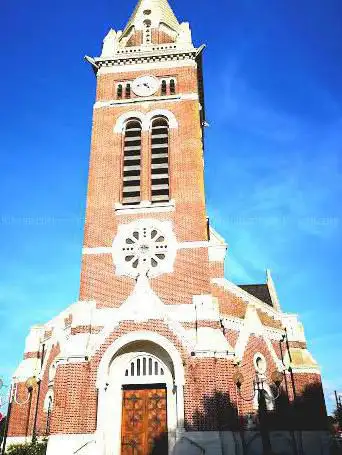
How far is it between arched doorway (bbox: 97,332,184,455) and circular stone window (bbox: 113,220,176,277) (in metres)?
3.07

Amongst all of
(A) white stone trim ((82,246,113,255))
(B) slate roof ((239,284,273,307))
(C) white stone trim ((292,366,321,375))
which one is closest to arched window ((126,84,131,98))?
(A) white stone trim ((82,246,113,255))

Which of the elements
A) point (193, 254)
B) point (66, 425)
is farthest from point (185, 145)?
point (66, 425)

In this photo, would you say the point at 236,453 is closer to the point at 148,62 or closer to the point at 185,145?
the point at 185,145

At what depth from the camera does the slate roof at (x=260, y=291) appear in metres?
29.4

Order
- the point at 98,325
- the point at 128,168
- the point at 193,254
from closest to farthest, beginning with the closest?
1. the point at 98,325
2. the point at 193,254
3. the point at 128,168

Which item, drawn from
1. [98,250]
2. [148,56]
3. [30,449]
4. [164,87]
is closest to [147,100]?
[164,87]

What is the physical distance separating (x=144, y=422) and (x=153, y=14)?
25.0 metres

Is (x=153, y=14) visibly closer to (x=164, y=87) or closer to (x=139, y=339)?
(x=164, y=87)

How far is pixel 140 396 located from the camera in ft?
54.7

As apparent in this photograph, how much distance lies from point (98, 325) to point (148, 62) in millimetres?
15664

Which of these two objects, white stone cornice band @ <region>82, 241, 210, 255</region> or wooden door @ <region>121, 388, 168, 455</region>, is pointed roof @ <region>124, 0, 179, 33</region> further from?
wooden door @ <region>121, 388, 168, 455</region>

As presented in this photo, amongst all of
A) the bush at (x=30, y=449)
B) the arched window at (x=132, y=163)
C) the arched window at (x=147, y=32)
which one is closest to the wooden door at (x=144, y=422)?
the bush at (x=30, y=449)

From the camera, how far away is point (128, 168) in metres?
21.8

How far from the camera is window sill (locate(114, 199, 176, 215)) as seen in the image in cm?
2038
